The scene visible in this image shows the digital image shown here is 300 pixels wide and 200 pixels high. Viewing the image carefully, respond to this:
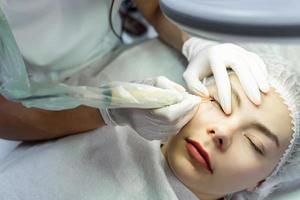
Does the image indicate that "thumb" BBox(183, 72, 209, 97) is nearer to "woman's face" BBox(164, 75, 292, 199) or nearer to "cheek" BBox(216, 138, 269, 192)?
"woman's face" BBox(164, 75, 292, 199)

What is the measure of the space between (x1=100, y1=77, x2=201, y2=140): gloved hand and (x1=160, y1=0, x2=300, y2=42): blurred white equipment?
412 mm

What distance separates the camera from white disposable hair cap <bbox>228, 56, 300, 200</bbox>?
108 cm

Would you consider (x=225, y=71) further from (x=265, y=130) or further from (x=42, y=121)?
(x=42, y=121)

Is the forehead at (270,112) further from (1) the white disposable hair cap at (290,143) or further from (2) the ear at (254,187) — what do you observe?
(2) the ear at (254,187)

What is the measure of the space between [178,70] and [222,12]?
34.5 inches

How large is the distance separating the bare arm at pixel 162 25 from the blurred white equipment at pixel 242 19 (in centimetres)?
82

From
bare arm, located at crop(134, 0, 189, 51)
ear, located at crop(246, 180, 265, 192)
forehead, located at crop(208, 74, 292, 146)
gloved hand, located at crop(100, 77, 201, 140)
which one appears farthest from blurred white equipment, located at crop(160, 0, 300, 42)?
bare arm, located at crop(134, 0, 189, 51)

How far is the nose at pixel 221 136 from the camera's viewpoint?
99 centimetres

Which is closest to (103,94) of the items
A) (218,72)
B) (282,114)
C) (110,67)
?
(218,72)

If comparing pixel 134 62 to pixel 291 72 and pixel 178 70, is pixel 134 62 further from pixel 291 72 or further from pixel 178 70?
pixel 291 72

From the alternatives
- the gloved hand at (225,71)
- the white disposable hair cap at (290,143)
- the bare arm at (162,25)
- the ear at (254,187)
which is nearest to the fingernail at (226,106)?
the gloved hand at (225,71)

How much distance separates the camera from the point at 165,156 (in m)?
1.15

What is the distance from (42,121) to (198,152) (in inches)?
14.9

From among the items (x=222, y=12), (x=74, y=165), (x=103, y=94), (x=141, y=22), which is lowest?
(x=141, y=22)
